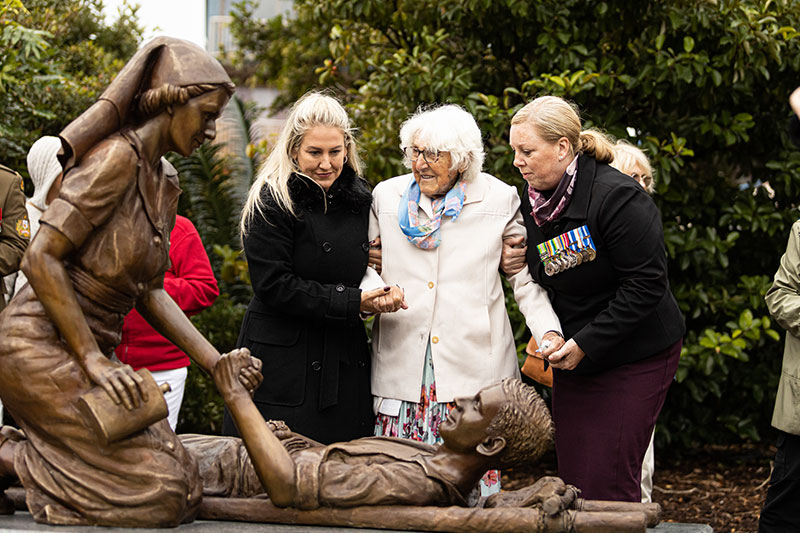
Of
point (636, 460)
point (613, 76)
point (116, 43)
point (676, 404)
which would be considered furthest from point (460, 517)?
point (116, 43)

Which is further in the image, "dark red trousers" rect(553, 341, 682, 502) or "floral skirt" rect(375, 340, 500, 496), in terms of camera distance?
"floral skirt" rect(375, 340, 500, 496)

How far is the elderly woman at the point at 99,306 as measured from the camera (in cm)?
277

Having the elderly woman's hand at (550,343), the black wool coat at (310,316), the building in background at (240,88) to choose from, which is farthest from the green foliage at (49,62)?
the elderly woman's hand at (550,343)

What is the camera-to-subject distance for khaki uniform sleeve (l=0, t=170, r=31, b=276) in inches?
161

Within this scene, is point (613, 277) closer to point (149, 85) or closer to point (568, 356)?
point (568, 356)

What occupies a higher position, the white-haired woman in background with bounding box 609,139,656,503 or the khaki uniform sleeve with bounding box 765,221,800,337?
the white-haired woman in background with bounding box 609,139,656,503

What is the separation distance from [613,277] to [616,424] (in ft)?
1.86

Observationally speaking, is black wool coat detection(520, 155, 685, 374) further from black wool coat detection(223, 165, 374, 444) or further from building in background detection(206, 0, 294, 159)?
building in background detection(206, 0, 294, 159)

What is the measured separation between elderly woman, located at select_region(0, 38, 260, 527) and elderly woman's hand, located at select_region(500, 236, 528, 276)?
138 centimetres

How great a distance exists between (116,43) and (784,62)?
7.17m

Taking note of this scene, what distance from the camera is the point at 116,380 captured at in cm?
275

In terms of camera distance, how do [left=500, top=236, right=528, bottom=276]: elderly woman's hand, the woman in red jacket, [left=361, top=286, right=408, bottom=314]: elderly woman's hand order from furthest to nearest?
the woman in red jacket
[left=500, top=236, right=528, bottom=276]: elderly woman's hand
[left=361, top=286, right=408, bottom=314]: elderly woman's hand

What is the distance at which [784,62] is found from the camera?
5.77 metres

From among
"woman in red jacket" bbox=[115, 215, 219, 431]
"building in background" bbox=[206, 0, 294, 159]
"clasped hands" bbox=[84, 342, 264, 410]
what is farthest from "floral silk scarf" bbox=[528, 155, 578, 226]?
"building in background" bbox=[206, 0, 294, 159]
